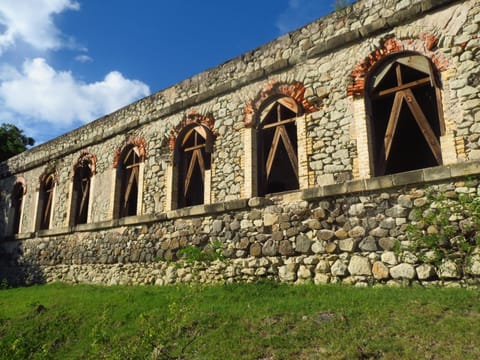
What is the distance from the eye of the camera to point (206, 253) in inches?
323

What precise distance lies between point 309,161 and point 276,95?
1717mm

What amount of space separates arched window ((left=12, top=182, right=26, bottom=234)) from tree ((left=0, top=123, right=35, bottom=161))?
635 cm

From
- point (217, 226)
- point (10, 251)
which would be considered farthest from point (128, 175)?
point (10, 251)

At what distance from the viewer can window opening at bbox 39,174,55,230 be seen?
13695 millimetres

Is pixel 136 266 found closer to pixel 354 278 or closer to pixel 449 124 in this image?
pixel 354 278

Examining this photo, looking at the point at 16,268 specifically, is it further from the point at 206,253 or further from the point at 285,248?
the point at 285,248

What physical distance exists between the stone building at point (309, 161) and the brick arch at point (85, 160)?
0.26 ft

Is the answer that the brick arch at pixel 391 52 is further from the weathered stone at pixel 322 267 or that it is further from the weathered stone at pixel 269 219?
the weathered stone at pixel 322 267

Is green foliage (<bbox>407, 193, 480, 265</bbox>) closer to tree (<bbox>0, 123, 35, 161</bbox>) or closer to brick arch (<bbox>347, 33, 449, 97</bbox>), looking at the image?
brick arch (<bbox>347, 33, 449, 97</bbox>)

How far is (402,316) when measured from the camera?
4578 millimetres

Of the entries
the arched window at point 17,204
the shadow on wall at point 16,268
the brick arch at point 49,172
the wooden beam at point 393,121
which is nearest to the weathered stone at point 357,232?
the wooden beam at point 393,121

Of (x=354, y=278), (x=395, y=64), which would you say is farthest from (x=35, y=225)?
(x=395, y=64)

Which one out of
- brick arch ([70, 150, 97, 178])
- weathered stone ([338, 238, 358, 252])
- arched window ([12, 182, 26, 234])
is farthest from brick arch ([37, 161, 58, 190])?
weathered stone ([338, 238, 358, 252])

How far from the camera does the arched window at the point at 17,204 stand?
49.3 ft
